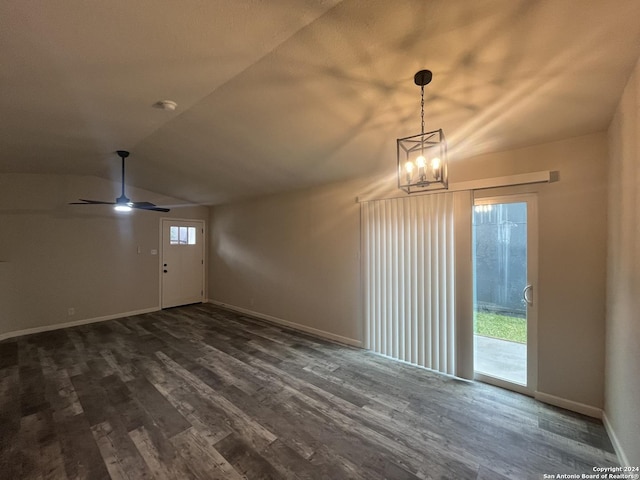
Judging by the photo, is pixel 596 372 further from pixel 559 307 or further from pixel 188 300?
pixel 188 300

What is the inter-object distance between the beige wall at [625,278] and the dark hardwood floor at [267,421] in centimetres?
38

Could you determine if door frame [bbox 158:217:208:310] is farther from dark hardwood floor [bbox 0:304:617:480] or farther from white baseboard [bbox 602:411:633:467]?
white baseboard [bbox 602:411:633:467]

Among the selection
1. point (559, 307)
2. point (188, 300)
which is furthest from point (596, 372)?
point (188, 300)

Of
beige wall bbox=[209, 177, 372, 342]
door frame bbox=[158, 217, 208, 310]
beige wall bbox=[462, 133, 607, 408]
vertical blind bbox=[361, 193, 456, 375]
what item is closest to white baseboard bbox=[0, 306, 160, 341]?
door frame bbox=[158, 217, 208, 310]

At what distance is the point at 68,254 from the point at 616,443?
300 inches

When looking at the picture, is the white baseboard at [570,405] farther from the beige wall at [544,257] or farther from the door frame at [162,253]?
the door frame at [162,253]

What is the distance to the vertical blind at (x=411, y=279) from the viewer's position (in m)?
3.18

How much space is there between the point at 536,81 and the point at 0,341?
7.56 metres

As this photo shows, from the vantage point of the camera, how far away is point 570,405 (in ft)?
8.15

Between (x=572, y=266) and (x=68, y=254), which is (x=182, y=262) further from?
(x=572, y=266)

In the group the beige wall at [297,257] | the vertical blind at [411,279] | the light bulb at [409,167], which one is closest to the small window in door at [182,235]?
the beige wall at [297,257]

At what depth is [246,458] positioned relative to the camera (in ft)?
6.40

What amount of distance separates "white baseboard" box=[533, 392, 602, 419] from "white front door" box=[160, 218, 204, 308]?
264 inches

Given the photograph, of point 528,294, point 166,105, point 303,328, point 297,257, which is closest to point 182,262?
point 297,257
